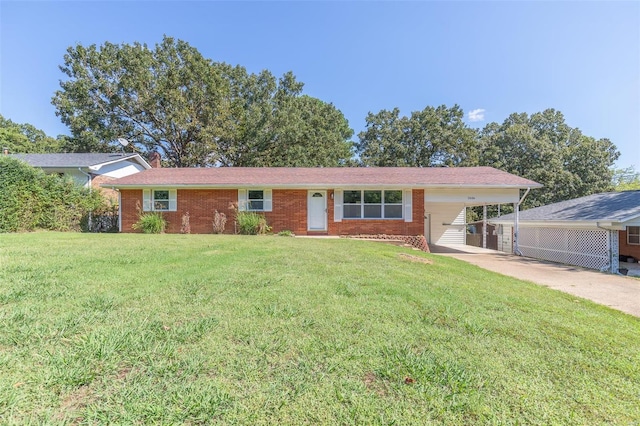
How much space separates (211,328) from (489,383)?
8.81 ft

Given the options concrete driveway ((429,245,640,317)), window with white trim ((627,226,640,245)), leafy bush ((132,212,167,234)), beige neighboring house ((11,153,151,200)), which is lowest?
concrete driveway ((429,245,640,317))

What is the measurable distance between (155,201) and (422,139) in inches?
939

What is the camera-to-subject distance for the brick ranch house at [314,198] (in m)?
14.0

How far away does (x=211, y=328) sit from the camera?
3129mm

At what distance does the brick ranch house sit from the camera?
552 inches

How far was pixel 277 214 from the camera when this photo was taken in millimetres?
14484

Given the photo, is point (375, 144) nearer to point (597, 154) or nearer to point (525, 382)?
point (597, 154)

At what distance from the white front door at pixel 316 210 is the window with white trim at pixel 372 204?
1.01 metres

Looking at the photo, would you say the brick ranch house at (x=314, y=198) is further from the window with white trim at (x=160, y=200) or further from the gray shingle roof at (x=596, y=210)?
the gray shingle roof at (x=596, y=210)

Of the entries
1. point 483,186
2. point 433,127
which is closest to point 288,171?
point 483,186

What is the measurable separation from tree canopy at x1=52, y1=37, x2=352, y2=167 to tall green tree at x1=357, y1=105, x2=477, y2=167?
17.8 feet

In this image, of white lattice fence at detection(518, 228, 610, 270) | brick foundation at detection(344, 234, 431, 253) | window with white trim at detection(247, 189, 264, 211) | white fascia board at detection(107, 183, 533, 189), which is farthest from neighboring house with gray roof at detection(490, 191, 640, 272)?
window with white trim at detection(247, 189, 264, 211)

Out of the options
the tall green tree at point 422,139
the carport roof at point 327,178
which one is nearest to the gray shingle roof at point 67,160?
the carport roof at point 327,178

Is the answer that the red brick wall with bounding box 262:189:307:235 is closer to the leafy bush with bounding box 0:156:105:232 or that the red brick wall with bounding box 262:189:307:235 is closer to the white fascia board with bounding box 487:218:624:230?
the leafy bush with bounding box 0:156:105:232
